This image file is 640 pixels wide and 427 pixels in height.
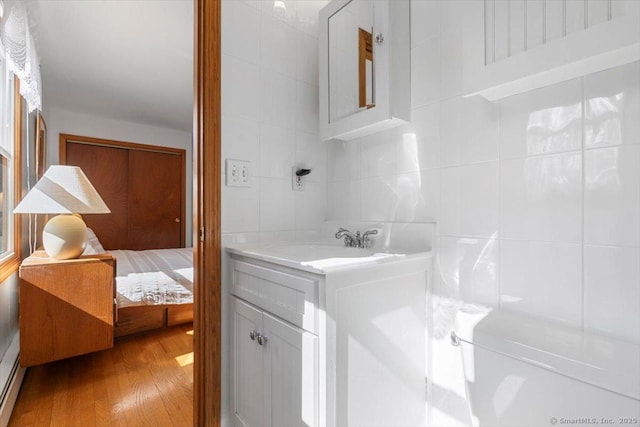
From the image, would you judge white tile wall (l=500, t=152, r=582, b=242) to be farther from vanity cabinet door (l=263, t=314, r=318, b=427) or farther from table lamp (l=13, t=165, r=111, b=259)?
table lamp (l=13, t=165, r=111, b=259)

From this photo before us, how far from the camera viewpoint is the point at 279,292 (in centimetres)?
101

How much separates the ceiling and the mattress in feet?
5.91

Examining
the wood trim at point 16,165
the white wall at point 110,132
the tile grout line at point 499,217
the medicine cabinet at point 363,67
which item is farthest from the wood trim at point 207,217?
Result: the white wall at point 110,132

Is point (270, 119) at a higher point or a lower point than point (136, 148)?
lower

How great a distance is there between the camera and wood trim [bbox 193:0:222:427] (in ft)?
4.01

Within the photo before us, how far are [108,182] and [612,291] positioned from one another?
199 inches

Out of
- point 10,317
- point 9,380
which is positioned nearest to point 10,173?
point 10,317

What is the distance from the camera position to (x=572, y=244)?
2.84ft

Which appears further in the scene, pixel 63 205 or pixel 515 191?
pixel 63 205

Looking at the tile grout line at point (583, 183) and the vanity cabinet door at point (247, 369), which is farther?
the vanity cabinet door at point (247, 369)

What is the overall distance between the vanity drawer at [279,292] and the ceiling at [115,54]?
1.92m

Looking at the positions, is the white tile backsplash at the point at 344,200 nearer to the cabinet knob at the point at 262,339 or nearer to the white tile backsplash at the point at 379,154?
the white tile backsplash at the point at 379,154

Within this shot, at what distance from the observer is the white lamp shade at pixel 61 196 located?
1.70 m

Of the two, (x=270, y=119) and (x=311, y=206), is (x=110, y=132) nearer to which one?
(x=270, y=119)
